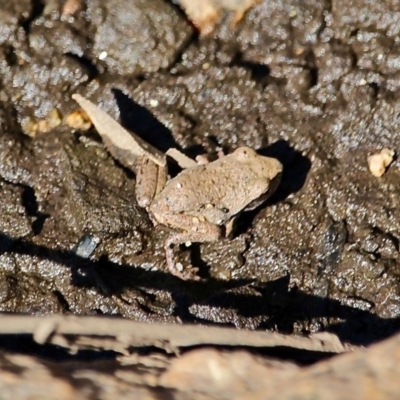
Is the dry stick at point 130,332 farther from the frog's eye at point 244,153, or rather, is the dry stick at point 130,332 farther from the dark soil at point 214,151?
the frog's eye at point 244,153

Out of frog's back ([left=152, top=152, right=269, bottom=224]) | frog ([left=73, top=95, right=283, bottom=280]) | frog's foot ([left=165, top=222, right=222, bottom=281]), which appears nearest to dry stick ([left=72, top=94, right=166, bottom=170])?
frog ([left=73, top=95, right=283, bottom=280])

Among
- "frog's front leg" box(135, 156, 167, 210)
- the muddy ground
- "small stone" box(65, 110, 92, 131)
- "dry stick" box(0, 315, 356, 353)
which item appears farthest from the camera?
"small stone" box(65, 110, 92, 131)

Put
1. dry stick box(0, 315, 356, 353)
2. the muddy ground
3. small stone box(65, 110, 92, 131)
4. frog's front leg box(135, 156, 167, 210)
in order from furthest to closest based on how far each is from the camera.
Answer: small stone box(65, 110, 92, 131), frog's front leg box(135, 156, 167, 210), the muddy ground, dry stick box(0, 315, 356, 353)

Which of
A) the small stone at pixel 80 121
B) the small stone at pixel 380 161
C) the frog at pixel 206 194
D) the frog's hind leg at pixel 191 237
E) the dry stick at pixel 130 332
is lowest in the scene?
the dry stick at pixel 130 332

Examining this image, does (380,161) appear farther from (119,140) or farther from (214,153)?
(119,140)

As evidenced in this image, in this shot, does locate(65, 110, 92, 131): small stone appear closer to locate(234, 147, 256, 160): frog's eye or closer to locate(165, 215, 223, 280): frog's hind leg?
locate(165, 215, 223, 280): frog's hind leg

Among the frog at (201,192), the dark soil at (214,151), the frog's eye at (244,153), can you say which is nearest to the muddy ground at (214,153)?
the dark soil at (214,151)
